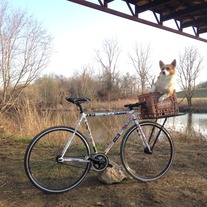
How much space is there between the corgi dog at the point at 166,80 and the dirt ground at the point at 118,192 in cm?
111

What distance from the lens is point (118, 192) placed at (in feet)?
8.86

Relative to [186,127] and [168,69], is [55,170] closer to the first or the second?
[168,69]

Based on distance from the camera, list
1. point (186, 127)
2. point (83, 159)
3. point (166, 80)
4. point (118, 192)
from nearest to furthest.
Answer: point (118, 192)
point (83, 159)
point (166, 80)
point (186, 127)

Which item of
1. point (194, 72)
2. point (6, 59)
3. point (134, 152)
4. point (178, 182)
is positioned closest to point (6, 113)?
point (6, 59)

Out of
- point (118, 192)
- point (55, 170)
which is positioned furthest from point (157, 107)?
point (55, 170)

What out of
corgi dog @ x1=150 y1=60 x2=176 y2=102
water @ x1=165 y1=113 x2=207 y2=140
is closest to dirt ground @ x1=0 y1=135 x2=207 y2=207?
corgi dog @ x1=150 y1=60 x2=176 y2=102

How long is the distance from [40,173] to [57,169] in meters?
0.23

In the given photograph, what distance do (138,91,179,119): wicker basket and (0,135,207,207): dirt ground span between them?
872 millimetres

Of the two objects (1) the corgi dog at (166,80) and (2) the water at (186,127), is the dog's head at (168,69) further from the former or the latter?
(2) the water at (186,127)

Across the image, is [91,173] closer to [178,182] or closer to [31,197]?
[31,197]

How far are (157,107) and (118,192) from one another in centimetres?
111

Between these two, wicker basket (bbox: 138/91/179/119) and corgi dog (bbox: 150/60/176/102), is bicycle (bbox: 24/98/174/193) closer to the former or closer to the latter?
wicker basket (bbox: 138/91/179/119)

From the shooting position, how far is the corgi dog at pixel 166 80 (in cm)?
308

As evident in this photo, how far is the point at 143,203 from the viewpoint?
2447mm
